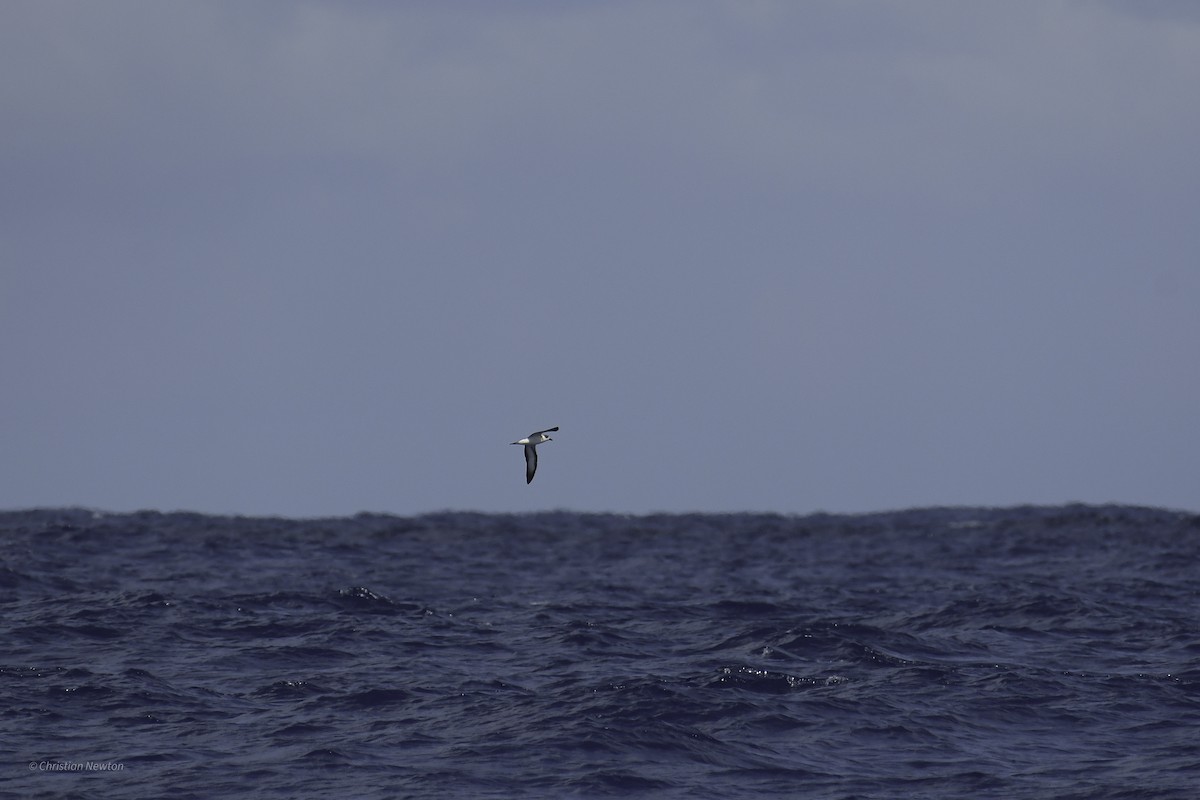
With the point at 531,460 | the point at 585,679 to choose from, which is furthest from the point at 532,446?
the point at 585,679

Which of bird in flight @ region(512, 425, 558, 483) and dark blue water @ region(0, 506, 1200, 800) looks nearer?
dark blue water @ region(0, 506, 1200, 800)

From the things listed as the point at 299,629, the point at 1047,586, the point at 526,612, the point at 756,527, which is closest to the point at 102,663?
the point at 299,629

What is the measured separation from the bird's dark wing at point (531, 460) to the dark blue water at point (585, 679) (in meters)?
3.79

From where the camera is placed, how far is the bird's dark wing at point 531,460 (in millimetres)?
28266

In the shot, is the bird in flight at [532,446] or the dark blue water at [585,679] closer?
the dark blue water at [585,679]

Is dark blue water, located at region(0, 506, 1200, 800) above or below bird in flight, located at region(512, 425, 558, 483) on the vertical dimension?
below

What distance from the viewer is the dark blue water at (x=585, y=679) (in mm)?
19375

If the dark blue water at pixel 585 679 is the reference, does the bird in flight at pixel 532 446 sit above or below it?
above

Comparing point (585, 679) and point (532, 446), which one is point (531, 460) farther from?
point (585, 679)

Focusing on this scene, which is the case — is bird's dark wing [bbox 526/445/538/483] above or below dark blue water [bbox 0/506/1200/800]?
above

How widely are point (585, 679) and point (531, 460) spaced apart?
19.2 ft

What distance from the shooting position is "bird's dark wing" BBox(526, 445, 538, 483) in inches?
1113

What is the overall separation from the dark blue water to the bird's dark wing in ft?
12.4

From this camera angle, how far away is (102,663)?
84.0 ft
